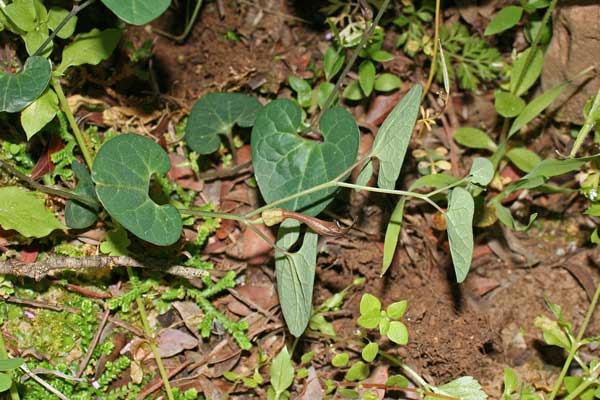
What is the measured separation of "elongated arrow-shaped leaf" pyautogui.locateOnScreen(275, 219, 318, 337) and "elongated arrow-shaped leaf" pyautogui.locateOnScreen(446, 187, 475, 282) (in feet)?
1.38

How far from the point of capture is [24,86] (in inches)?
78.1

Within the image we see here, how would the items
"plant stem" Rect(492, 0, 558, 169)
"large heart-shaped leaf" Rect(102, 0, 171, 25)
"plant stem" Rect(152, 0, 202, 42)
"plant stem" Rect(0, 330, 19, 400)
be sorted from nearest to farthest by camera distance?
"large heart-shaped leaf" Rect(102, 0, 171, 25) < "plant stem" Rect(0, 330, 19, 400) < "plant stem" Rect(492, 0, 558, 169) < "plant stem" Rect(152, 0, 202, 42)

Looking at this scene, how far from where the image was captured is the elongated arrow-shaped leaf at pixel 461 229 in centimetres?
187

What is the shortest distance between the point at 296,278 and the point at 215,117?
0.69 metres

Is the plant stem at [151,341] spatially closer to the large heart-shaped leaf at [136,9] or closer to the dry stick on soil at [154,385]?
the dry stick on soil at [154,385]

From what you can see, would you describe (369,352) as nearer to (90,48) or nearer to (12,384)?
(12,384)

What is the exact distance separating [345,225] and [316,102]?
513mm

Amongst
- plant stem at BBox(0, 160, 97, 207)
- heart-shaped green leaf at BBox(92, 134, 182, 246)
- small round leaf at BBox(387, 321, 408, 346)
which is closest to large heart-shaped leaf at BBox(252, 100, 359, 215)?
heart-shaped green leaf at BBox(92, 134, 182, 246)

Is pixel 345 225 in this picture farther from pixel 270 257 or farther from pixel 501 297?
pixel 501 297

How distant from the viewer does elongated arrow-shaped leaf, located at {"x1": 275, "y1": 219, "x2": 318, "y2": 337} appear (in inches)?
79.1

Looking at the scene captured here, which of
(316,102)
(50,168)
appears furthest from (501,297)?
(50,168)

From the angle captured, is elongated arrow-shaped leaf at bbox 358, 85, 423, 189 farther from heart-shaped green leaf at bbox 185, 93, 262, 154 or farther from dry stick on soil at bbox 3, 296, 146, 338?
dry stick on soil at bbox 3, 296, 146, 338

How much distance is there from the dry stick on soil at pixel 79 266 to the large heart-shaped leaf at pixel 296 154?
39 cm

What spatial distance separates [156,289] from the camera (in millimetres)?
2330
